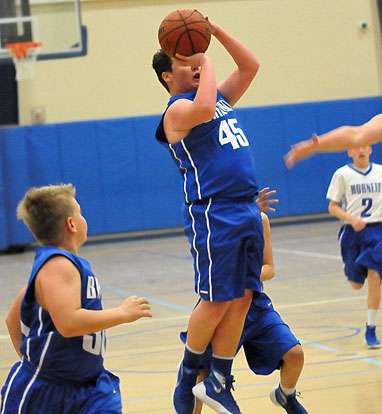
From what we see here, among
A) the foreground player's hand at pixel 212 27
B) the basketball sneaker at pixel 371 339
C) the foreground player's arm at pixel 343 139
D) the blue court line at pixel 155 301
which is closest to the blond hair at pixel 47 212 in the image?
the foreground player's arm at pixel 343 139

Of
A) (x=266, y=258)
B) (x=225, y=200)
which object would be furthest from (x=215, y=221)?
(x=266, y=258)

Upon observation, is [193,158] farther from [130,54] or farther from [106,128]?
[130,54]

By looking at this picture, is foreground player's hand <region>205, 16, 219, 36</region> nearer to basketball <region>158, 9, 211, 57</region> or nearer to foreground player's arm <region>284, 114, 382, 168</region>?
basketball <region>158, 9, 211, 57</region>

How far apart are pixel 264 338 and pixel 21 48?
8226 millimetres

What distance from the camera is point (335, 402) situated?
443 cm

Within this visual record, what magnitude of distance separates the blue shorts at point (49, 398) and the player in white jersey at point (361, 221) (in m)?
3.22

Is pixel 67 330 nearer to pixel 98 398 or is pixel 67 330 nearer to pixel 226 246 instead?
pixel 98 398

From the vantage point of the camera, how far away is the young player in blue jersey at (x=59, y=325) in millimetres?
2848

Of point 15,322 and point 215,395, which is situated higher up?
point 15,322

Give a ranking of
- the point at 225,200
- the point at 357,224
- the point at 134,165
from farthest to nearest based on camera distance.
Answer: the point at 134,165 → the point at 357,224 → the point at 225,200

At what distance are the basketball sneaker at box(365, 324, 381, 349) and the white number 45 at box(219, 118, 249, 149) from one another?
2421mm

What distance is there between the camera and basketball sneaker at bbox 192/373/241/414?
372 centimetres

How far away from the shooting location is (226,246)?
364 centimetres

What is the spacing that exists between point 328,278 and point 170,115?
519 centimetres
